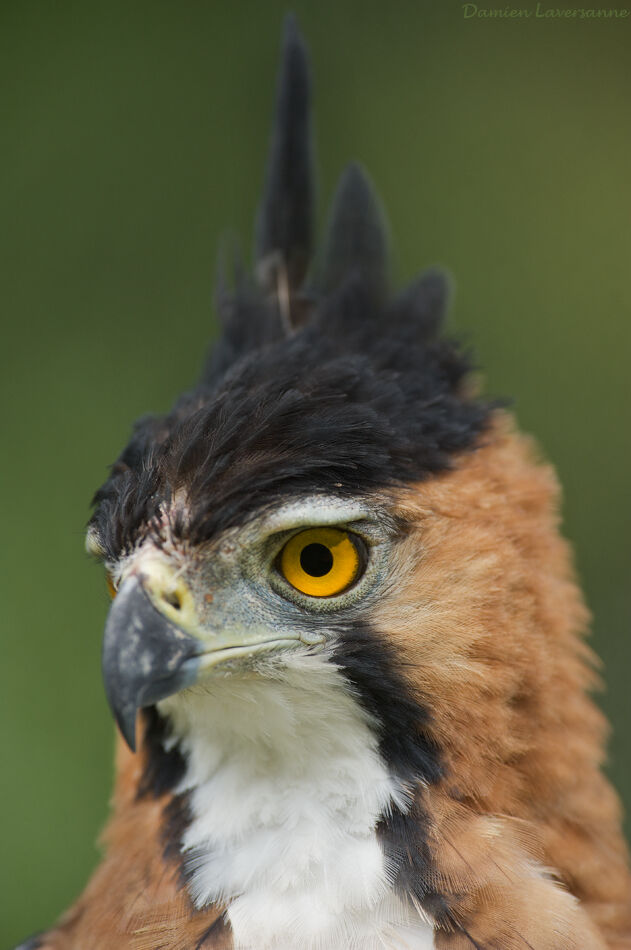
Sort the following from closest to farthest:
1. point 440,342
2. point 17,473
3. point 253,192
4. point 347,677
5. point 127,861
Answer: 1. point 347,677
2. point 127,861
3. point 440,342
4. point 17,473
5. point 253,192

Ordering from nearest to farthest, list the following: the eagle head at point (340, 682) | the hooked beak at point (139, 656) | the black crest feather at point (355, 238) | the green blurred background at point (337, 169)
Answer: the hooked beak at point (139, 656) < the eagle head at point (340, 682) < the black crest feather at point (355, 238) < the green blurred background at point (337, 169)

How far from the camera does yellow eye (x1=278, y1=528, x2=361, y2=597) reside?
1.91 meters

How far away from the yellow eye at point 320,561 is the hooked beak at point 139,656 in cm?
22

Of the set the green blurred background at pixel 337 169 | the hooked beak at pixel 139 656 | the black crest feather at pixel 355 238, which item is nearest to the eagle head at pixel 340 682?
the hooked beak at pixel 139 656

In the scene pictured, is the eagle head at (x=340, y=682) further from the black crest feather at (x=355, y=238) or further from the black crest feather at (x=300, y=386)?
the black crest feather at (x=355, y=238)

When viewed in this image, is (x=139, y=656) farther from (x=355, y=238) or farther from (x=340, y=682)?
(x=355, y=238)

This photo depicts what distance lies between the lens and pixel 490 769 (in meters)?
2.01

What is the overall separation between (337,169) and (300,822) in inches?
136

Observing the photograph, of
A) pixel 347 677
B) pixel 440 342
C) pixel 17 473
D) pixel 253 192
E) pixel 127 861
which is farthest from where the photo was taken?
pixel 253 192

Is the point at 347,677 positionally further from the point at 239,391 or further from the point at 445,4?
the point at 445,4

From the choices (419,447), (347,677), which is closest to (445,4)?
(419,447)

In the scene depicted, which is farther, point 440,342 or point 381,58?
point 381,58

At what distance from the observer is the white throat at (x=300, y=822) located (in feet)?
6.23

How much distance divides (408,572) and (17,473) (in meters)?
3.00
